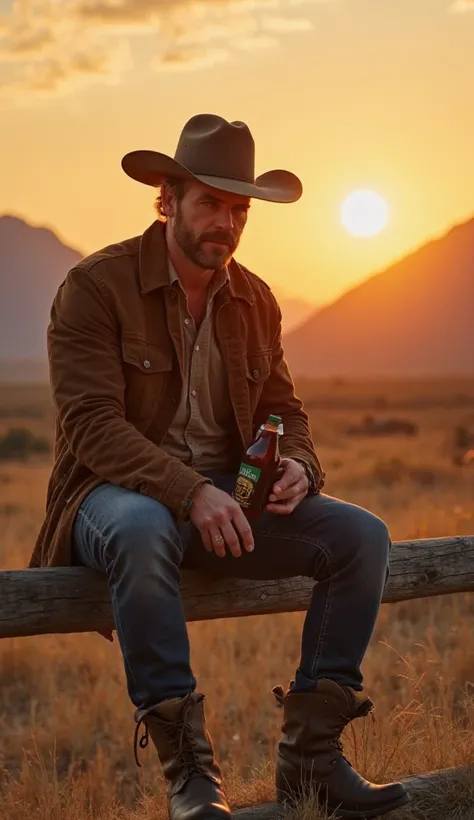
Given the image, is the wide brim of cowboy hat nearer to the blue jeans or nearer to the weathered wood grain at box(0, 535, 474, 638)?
the blue jeans

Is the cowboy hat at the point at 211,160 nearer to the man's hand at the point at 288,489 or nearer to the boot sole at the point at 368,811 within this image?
the man's hand at the point at 288,489

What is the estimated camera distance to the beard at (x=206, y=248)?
3475 mm

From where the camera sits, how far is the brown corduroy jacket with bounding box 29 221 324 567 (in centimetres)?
319

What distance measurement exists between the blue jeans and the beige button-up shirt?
4.0 inches

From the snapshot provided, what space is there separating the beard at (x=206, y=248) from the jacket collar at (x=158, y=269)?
0.09 metres

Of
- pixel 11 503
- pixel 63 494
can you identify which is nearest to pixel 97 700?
pixel 63 494

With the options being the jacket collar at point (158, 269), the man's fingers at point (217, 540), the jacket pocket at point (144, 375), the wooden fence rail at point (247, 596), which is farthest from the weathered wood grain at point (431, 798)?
the jacket collar at point (158, 269)

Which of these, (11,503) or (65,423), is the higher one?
(65,423)

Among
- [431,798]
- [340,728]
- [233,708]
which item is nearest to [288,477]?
[340,728]

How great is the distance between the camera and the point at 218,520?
122 inches

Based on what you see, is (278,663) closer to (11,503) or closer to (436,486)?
(11,503)

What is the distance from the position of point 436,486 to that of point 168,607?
15.5 meters

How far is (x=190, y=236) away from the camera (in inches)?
137

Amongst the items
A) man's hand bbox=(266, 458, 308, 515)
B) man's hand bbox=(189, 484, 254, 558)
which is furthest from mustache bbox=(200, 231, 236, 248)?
man's hand bbox=(189, 484, 254, 558)
